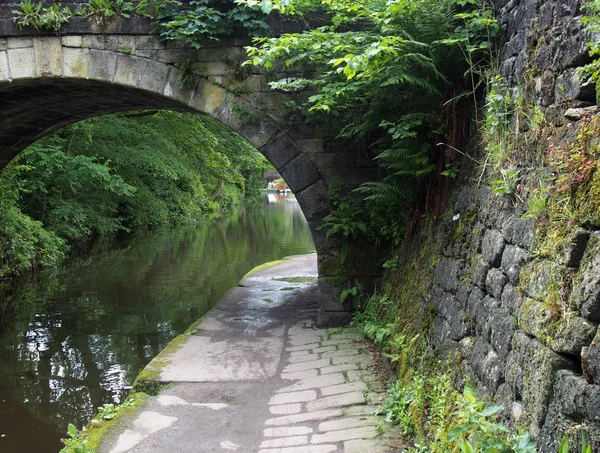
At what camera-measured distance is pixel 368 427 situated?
145 inches

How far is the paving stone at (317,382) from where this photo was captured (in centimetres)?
460

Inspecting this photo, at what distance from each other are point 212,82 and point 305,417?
4220 millimetres

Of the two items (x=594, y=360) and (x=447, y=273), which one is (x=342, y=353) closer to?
(x=447, y=273)

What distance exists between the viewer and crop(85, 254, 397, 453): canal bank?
3.65m

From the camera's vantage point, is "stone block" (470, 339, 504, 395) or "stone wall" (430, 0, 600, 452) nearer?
"stone wall" (430, 0, 600, 452)

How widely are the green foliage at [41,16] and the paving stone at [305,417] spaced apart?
5331mm

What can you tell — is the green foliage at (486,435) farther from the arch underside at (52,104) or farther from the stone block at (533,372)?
the arch underside at (52,104)

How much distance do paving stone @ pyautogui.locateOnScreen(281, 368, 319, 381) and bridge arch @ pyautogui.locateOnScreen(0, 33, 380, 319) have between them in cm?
157

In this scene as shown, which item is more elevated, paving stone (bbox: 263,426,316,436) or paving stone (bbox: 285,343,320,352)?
paving stone (bbox: 285,343,320,352)

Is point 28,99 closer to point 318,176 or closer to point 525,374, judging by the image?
point 318,176

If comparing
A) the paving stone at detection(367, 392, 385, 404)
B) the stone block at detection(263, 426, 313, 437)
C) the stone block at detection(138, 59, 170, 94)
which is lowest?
the stone block at detection(263, 426, 313, 437)

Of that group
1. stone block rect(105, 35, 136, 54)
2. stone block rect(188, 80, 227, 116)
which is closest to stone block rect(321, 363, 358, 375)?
stone block rect(188, 80, 227, 116)

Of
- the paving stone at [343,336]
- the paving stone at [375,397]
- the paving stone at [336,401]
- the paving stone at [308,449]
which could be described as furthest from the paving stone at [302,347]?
the paving stone at [308,449]

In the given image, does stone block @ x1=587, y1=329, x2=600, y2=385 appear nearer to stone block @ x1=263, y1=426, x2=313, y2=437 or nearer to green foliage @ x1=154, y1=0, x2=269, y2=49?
stone block @ x1=263, y1=426, x2=313, y2=437
